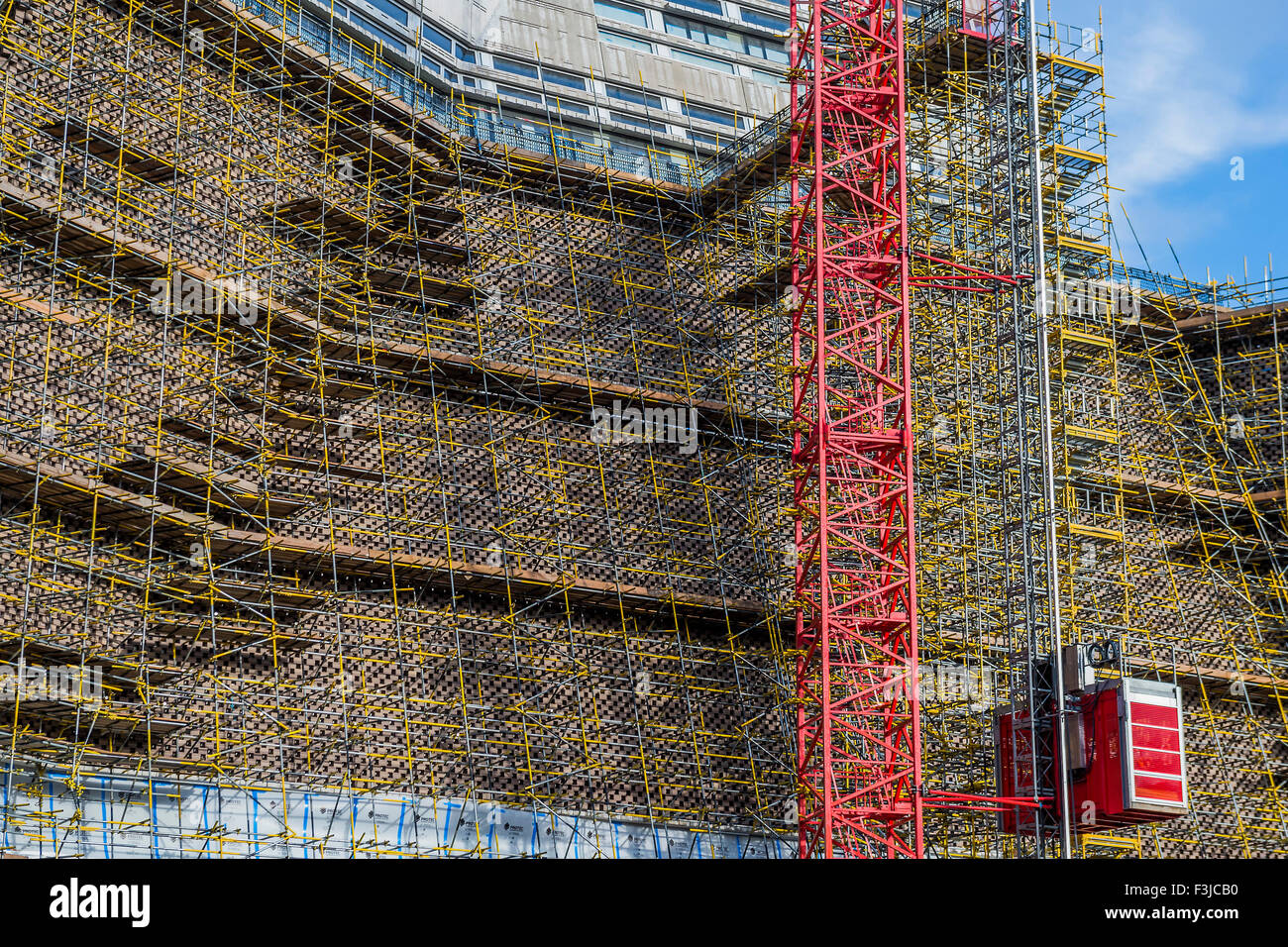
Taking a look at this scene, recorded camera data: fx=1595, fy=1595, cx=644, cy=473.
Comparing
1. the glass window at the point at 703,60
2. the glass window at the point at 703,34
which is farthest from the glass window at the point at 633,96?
the glass window at the point at 703,34

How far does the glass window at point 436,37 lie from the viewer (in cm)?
4744

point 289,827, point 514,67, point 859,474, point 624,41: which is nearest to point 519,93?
point 514,67

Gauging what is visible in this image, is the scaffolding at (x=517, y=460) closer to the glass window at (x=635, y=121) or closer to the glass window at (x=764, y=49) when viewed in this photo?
the glass window at (x=635, y=121)

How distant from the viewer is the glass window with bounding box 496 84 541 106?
49.2 m

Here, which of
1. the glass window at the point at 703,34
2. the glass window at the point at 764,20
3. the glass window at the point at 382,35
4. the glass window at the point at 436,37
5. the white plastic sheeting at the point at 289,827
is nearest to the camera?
the white plastic sheeting at the point at 289,827

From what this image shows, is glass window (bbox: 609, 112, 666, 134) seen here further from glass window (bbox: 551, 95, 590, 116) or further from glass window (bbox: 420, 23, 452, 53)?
glass window (bbox: 420, 23, 452, 53)

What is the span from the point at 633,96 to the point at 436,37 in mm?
7400

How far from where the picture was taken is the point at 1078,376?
3762 cm

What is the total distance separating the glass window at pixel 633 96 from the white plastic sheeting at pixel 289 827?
91.9 ft

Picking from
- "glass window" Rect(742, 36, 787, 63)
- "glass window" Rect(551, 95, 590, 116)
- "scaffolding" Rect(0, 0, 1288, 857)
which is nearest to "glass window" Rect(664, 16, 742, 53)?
"glass window" Rect(742, 36, 787, 63)

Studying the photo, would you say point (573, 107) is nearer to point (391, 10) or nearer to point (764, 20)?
point (391, 10)

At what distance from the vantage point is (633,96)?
172ft
